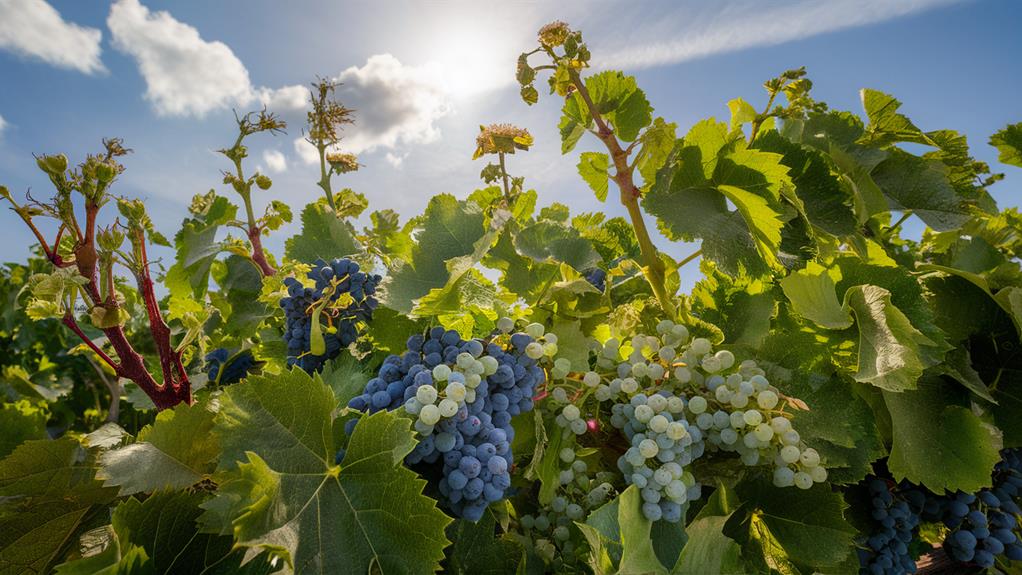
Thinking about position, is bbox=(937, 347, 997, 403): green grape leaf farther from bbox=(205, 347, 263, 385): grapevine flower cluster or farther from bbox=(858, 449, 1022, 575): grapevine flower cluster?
bbox=(205, 347, 263, 385): grapevine flower cluster

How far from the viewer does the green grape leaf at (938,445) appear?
74 cm

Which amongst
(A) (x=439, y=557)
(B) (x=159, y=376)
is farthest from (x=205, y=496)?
(B) (x=159, y=376)

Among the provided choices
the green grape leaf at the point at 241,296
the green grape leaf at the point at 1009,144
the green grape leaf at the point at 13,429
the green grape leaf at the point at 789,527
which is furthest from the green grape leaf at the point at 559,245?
the green grape leaf at the point at 1009,144

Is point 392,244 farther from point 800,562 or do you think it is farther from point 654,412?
point 800,562

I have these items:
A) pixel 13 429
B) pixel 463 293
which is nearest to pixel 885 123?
pixel 463 293

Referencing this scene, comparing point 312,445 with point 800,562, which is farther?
point 800,562

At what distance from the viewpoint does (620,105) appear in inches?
29.8

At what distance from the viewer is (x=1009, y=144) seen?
1.24 m

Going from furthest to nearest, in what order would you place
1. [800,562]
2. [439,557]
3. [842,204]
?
1. [842,204]
2. [800,562]
3. [439,557]

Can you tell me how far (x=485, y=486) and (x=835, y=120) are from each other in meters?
0.94

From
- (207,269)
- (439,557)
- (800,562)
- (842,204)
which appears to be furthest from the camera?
(207,269)

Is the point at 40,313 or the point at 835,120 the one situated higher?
the point at 40,313

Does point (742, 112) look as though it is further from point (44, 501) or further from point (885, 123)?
point (44, 501)

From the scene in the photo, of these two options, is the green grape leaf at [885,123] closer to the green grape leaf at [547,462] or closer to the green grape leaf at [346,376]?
the green grape leaf at [547,462]
